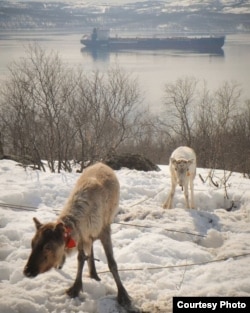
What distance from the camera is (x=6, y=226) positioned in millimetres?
7941

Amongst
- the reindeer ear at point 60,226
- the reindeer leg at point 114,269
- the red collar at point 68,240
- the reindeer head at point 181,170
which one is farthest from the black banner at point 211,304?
the reindeer head at point 181,170

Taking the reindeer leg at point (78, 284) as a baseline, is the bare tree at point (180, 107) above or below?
below

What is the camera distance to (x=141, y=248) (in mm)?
7605

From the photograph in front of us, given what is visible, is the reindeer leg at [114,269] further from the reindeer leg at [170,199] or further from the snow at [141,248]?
the reindeer leg at [170,199]

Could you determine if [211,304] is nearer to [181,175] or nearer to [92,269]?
[92,269]

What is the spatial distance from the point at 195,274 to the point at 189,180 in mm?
4838

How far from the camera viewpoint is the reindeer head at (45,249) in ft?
15.6

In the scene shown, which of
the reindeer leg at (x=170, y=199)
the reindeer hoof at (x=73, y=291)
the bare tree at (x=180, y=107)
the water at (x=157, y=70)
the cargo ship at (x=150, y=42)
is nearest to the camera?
the reindeer hoof at (x=73, y=291)

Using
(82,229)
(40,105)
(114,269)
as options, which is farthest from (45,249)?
(40,105)

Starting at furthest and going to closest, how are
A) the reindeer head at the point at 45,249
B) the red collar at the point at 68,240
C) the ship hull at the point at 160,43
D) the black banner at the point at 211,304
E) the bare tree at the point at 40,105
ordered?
the ship hull at the point at 160,43, the bare tree at the point at 40,105, the black banner at the point at 211,304, the red collar at the point at 68,240, the reindeer head at the point at 45,249

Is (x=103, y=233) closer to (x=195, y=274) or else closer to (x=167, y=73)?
(x=195, y=274)

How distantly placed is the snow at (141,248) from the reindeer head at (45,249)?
86cm

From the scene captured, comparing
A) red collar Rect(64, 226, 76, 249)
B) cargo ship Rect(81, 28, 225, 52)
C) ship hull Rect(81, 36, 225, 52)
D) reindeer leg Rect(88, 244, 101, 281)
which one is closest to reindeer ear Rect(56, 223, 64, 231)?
red collar Rect(64, 226, 76, 249)

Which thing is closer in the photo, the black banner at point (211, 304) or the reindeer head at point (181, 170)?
the black banner at point (211, 304)
